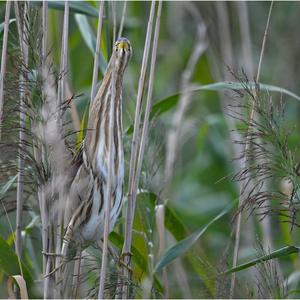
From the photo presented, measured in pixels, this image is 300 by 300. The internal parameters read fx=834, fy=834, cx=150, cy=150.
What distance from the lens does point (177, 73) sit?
13.7ft

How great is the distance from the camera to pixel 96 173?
6.15 feet

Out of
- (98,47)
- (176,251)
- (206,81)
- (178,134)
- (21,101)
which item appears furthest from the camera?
(206,81)

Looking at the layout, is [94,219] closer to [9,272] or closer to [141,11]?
[9,272]

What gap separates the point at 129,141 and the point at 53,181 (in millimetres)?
542

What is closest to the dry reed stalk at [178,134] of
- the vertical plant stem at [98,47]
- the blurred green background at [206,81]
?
the blurred green background at [206,81]

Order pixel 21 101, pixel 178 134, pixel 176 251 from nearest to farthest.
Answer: pixel 21 101 < pixel 176 251 < pixel 178 134

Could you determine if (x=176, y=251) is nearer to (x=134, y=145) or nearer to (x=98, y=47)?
(x=134, y=145)

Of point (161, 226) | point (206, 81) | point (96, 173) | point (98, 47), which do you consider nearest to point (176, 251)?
point (161, 226)

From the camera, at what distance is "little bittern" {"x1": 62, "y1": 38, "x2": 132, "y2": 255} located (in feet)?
6.06

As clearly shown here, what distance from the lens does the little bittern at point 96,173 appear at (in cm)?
185

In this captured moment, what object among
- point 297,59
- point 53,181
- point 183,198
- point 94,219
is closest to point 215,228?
point 183,198

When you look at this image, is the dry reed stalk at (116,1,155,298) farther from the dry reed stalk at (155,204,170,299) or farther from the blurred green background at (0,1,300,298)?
the blurred green background at (0,1,300,298)

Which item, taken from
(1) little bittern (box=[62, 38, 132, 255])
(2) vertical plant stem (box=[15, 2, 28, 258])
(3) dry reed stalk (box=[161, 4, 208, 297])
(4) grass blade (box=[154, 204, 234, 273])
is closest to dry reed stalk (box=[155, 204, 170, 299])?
(3) dry reed stalk (box=[161, 4, 208, 297])

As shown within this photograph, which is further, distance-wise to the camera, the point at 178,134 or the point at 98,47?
the point at 178,134
